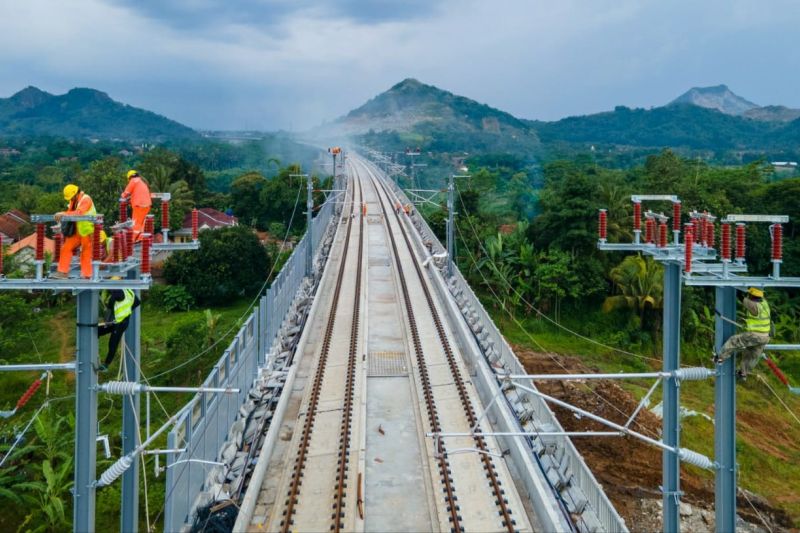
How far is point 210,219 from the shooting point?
4578cm

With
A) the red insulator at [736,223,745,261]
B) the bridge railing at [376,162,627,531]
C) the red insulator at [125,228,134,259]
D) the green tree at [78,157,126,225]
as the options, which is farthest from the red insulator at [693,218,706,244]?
the green tree at [78,157,126,225]

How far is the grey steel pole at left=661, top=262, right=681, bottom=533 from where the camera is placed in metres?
8.67

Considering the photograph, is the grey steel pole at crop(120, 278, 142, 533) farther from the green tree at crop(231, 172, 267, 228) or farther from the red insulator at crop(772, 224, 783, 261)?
the green tree at crop(231, 172, 267, 228)

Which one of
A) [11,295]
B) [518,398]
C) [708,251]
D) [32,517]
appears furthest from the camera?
[11,295]

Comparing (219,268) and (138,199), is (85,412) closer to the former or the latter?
(138,199)

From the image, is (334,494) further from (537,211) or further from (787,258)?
(537,211)

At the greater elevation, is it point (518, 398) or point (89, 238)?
point (89, 238)

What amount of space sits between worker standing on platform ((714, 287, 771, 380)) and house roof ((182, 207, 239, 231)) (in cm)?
3702

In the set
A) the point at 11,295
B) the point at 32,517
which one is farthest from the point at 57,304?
the point at 32,517

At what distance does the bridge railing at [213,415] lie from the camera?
8531mm

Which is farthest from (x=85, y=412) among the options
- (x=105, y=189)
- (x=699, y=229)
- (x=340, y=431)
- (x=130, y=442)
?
(x=105, y=189)

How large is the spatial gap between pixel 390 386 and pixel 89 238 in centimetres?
868

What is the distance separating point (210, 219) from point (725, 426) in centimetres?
4145

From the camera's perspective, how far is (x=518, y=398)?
45.3 ft
